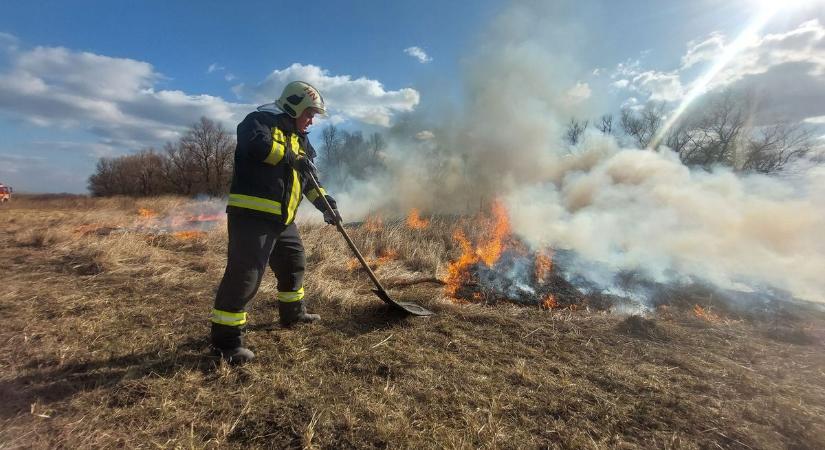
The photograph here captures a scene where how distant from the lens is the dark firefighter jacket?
3012 mm

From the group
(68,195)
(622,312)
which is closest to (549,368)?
(622,312)

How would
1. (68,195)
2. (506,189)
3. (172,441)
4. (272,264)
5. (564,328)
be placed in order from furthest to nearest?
(68,195)
(506,189)
(564,328)
(272,264)
(172,441)

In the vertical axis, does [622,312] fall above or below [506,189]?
below

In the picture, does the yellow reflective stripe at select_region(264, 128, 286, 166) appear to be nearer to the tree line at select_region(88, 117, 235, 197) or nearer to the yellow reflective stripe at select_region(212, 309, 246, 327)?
the yellow reflective stripe at select_region(212, 309, 246, 327)

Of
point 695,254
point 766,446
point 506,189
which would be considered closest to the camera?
point 766,446

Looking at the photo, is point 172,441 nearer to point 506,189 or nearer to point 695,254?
point 695,254

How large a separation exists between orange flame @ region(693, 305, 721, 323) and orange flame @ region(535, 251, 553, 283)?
2018 mm

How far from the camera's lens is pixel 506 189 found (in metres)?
15.8

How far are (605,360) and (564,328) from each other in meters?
0.73

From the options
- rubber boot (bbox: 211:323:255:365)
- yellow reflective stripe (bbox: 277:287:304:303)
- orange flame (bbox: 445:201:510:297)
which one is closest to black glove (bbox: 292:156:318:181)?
yellow reflective stripe (bbox: 277:287:304:303)

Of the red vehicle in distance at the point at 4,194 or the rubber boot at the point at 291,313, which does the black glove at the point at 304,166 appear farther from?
the red vehicle in distance at the point at 4,194

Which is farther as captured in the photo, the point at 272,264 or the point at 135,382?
the point at 272,264

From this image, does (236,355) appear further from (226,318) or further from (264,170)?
(264,170)

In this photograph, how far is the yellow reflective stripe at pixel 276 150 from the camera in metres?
3.04
